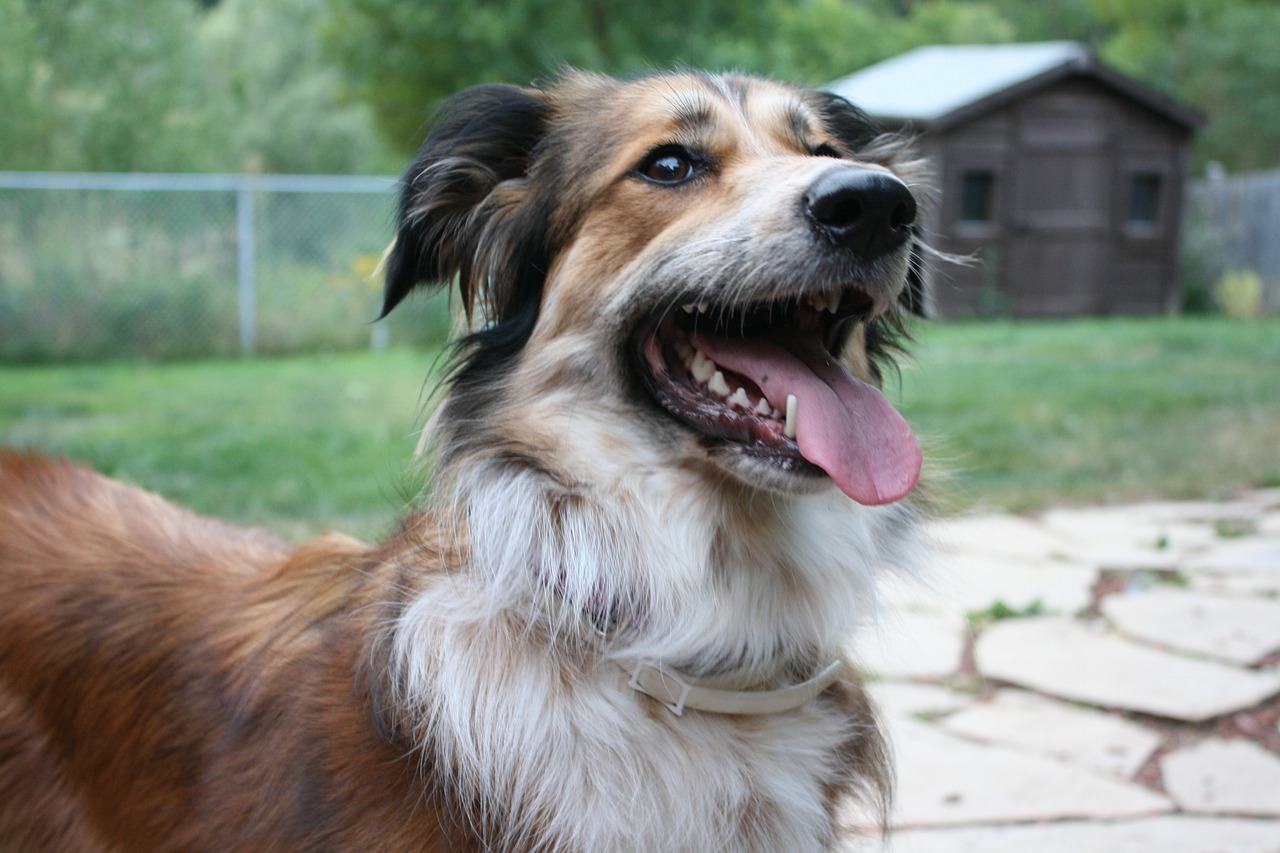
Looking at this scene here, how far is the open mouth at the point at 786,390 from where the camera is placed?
2.08 meters

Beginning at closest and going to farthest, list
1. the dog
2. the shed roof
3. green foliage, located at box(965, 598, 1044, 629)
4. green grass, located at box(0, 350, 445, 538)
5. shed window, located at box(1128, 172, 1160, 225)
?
the dog → green foliage, located at box(965, 598, 1044, 629) → green grass, located at box(0, 350, 445, 538) → the shed roof → shed window, located at box(1128, 172, 1160, 225)

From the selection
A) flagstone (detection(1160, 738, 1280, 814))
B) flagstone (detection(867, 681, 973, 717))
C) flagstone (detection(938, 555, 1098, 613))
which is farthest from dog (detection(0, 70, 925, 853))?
flagstone (detection(938, 555, 1098, 613))

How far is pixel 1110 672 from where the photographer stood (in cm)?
Result: 367

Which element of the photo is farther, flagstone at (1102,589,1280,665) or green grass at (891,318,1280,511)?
green grass at (891,318,1280,511)

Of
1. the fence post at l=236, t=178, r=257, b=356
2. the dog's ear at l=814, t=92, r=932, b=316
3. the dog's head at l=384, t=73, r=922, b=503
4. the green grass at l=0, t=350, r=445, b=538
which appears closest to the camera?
the dog's head at l=384, t=73, r=922, b=503

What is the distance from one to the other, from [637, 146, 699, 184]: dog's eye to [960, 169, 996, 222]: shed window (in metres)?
16.9

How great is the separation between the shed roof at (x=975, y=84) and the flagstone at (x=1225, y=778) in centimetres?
1432

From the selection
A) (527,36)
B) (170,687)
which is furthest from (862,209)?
(527,36)

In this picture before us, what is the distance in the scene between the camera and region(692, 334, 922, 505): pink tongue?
2066 millimetres

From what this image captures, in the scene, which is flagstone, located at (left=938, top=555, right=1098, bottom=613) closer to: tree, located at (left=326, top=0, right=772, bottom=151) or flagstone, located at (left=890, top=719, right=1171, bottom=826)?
flagstone, located at (left=890, top=719, right=1171, bottom=826)

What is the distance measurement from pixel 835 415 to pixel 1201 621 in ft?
8.56

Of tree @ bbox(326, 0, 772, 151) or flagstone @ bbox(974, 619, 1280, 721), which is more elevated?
tree @ bbox(326, 0, 772, 151)

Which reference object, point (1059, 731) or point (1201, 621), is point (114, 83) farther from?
point (1201, 621)

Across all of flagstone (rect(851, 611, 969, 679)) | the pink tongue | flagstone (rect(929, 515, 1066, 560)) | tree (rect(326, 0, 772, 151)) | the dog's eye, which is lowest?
flagstone (rect(851, 611, 969, 679))
